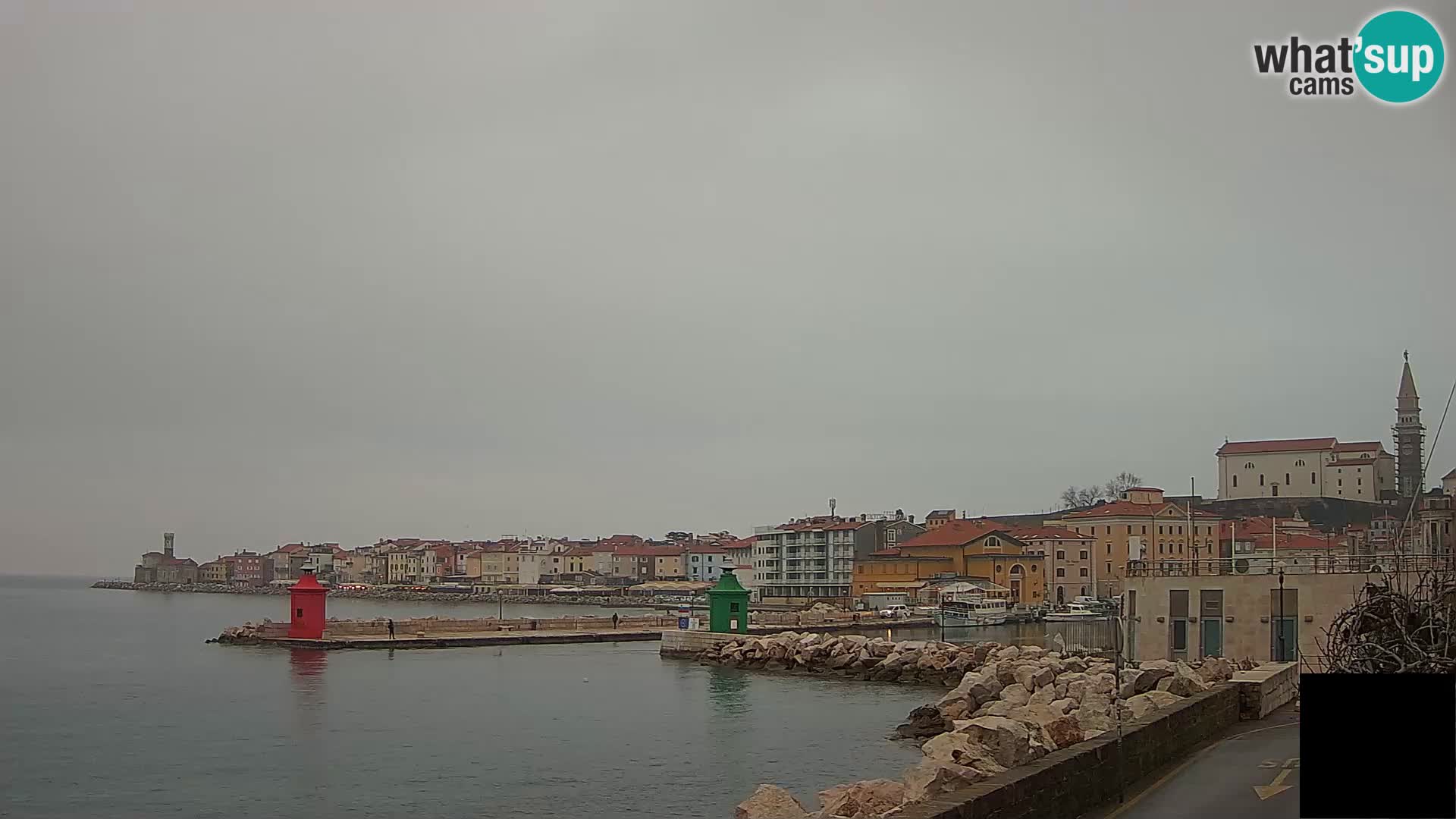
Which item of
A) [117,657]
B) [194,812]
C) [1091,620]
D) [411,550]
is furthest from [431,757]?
[411,550]

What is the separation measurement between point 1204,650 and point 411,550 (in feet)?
573

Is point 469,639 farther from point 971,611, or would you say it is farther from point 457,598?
point 457,598

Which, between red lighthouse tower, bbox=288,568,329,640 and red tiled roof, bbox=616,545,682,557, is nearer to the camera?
red lighthouse tower, bbox=288,568,329,640

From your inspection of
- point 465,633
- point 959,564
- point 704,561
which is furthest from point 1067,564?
point 704,561

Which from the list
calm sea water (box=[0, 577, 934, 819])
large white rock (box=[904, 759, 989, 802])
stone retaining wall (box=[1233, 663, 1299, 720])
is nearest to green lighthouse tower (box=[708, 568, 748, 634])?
calm sea water (box=[0, 577, 934, 819])

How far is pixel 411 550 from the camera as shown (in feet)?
637

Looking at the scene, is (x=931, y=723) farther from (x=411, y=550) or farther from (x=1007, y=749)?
(x=411, y=550)

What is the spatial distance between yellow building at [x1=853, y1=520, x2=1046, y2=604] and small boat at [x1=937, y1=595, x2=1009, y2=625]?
1282 cm

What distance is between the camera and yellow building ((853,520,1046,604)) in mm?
97125

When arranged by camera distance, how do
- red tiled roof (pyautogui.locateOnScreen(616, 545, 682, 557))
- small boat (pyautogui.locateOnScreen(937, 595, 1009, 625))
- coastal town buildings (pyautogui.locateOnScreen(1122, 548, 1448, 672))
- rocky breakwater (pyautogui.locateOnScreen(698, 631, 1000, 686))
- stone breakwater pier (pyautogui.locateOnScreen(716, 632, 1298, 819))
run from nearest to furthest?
stone breakwater pier (pyautogui.locateOnScreen(716, 632, 1298, 819)) → coastal town buildings (pyautogui.locateOnScreen(1122, 548, 1448, 672)) → rocky breakwater (pyautogui.locateOnScreen(698, 631, 1000, 686)) → small boat (pyautogui.locateOnScreen(937, 595, 1009, 625)) → red tiled roof (pyautogui.locateOnScreen(616, 545, 682, 557))

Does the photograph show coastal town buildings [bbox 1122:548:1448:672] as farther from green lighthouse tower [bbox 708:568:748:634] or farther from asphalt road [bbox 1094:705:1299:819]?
green lighthouse tower [bbox 708:568:748:634]

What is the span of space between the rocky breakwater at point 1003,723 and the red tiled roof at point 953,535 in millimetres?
68343

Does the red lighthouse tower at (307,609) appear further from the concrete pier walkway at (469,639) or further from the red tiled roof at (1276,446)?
the red tiled roof at (1276,446)

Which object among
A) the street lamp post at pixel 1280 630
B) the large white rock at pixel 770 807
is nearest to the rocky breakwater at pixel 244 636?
the street lamp post at pixel 1280 630
